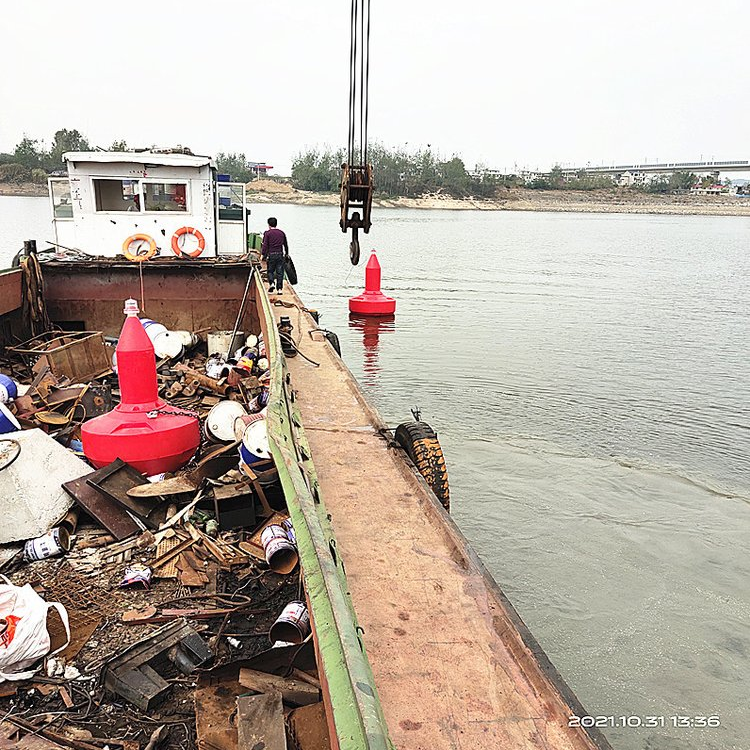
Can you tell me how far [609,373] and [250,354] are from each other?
676 cm

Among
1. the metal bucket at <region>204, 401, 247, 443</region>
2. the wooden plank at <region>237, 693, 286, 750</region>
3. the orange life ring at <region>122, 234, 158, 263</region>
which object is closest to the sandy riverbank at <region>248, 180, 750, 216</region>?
the orange life ring at <region>122, 234, 158, 263</region>

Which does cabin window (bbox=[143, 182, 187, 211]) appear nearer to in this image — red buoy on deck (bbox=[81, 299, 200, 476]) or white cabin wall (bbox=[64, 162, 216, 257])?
white cabin wall (bbox=[64, 162, 216, 257])

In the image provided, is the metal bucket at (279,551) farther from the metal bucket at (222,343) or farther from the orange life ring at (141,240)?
the orange life ring at (141,240)

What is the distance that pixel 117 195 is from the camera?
11430 millimetres

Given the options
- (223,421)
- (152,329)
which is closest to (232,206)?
(152,329)

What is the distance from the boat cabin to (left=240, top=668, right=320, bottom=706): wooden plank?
30.6 feet

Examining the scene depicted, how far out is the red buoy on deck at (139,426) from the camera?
495 centimetres

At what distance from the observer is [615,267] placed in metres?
29.3

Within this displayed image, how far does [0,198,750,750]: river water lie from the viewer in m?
4.50

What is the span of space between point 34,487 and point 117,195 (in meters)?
8.24

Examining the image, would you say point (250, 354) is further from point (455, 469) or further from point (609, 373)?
point (609, 373)

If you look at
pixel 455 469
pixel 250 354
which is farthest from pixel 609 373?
pixel 250 354

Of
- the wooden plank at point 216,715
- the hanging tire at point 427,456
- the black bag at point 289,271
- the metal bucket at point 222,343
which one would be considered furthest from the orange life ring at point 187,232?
the wooden plank at point 216,715

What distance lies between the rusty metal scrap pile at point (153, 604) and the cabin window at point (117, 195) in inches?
253
